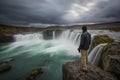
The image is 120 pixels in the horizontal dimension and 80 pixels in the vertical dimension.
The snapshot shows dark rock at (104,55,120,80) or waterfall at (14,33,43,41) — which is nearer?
dark rock at (104,55,120,80)

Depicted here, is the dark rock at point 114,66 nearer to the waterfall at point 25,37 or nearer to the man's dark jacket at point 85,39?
the man's dark jacket at point 85,39

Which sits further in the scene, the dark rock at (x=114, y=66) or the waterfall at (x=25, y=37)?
the waterfall at (x=25, y=37)

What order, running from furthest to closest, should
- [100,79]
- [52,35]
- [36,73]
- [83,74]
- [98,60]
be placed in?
[52,35] → [36,73] → [98,60] → [83,74] → [100,79]

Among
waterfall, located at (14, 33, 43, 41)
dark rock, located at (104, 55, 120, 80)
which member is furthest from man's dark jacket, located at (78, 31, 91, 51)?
waterfall, located at (14, 33, 43, 41)

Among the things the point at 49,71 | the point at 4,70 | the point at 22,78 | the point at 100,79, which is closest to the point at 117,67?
the point at 100,79

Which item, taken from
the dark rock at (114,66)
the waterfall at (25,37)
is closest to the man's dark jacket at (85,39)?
the dark rock at (114,66)

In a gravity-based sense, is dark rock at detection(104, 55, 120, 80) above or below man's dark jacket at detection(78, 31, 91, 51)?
below

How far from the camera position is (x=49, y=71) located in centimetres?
931

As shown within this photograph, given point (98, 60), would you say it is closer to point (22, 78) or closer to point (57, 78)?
point (57, 78)

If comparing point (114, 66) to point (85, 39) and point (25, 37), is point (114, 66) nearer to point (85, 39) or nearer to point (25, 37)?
point (85, 39)

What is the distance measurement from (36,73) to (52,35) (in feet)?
74.0

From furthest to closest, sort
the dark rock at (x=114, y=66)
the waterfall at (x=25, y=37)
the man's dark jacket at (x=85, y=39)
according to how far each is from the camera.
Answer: the waterfall at (x=25, y=37) < the dark rock at (x=114, y=66) < the man's dark jacket at (x=85, y=39)

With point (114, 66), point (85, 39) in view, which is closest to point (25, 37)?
point (85, 39)

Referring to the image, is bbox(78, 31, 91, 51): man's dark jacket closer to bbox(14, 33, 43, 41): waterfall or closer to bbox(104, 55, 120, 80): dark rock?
bbox(104, 55, 120, 80): dark rock
